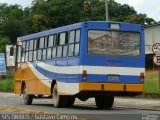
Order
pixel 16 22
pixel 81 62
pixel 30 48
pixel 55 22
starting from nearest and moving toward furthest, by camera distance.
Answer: pixel 81 62
pixel 30 48
pixel 55 22
pixel 16 22

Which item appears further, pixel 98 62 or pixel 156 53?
pixel 156 53

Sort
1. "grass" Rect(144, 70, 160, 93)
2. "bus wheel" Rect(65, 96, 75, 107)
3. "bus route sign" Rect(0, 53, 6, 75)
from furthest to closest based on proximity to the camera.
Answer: "bus route sign" Rect(0, 53, 6, 75), "grass" Rect(144, 70, 160, 93), "bus wheel" Rect(65, 96, 75, 107)

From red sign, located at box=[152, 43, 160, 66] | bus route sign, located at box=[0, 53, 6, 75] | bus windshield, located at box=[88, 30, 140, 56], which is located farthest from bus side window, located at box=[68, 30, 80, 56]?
bus route sign, located at box=[0, 53, 6, 75]

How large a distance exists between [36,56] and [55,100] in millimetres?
3517

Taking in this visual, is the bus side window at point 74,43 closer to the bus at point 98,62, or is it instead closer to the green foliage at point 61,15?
the bus at point 98,62

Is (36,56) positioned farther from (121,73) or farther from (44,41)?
(121,73)

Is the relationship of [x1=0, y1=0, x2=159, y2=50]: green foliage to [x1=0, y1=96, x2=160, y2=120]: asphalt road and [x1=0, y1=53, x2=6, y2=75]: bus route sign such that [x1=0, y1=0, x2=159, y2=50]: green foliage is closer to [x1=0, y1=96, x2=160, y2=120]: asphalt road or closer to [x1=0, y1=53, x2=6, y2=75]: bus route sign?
[x1=0, y1=53, x2=6, y2=75]: bus route sign

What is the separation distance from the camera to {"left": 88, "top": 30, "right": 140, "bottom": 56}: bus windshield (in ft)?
79.2

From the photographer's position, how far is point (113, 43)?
24.4 meters

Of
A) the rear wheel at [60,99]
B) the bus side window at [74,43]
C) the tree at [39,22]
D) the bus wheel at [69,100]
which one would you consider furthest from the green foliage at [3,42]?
the bus side window at [74,43]

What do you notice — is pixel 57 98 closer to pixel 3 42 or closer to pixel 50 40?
pixel 50 40

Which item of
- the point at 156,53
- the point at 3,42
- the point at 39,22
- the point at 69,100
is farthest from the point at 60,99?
the point at 3,42

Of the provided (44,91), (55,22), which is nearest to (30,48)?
(44,91)

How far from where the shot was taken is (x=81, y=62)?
23891 mm
